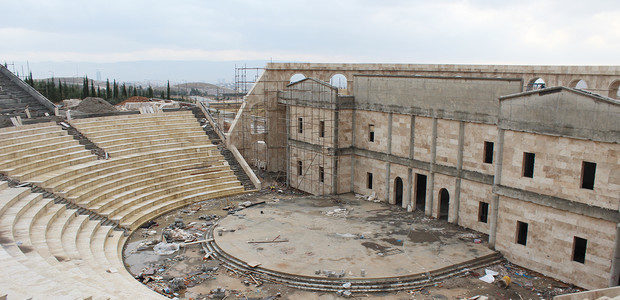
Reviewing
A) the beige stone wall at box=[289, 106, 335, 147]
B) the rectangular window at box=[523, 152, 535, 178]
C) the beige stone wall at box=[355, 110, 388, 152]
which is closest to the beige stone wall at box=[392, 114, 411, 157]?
the beige stone wall at box=[355, 110, 388, 152]

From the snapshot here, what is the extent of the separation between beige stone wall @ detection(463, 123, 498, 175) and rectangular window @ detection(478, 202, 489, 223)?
1622 millimetres

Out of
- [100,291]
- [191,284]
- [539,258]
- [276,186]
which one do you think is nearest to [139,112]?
[276,186]

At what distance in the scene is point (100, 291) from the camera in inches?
481

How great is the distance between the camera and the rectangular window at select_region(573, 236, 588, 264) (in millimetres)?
17031

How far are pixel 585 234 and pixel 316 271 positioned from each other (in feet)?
32.2

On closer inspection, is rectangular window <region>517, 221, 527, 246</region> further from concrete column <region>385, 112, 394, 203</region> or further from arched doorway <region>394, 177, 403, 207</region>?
concrete column <region>385, 112, 394, 203</region>

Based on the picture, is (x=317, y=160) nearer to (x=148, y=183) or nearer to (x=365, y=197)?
(x=365, y=197)

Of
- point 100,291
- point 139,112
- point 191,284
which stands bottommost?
point 191,284

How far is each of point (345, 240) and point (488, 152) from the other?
311 inches

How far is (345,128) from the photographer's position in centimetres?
2834

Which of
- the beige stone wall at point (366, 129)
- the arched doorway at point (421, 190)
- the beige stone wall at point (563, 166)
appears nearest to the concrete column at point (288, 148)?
the beige stone wall at point (366, 129)

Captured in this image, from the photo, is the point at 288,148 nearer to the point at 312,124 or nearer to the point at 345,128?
the point at 312,124

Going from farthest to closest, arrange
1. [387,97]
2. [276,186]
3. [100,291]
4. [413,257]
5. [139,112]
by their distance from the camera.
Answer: [139,112] < [276,186] < [387,97] < [413,257] < [100,291]

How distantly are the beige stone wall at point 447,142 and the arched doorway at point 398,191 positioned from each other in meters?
3.53
